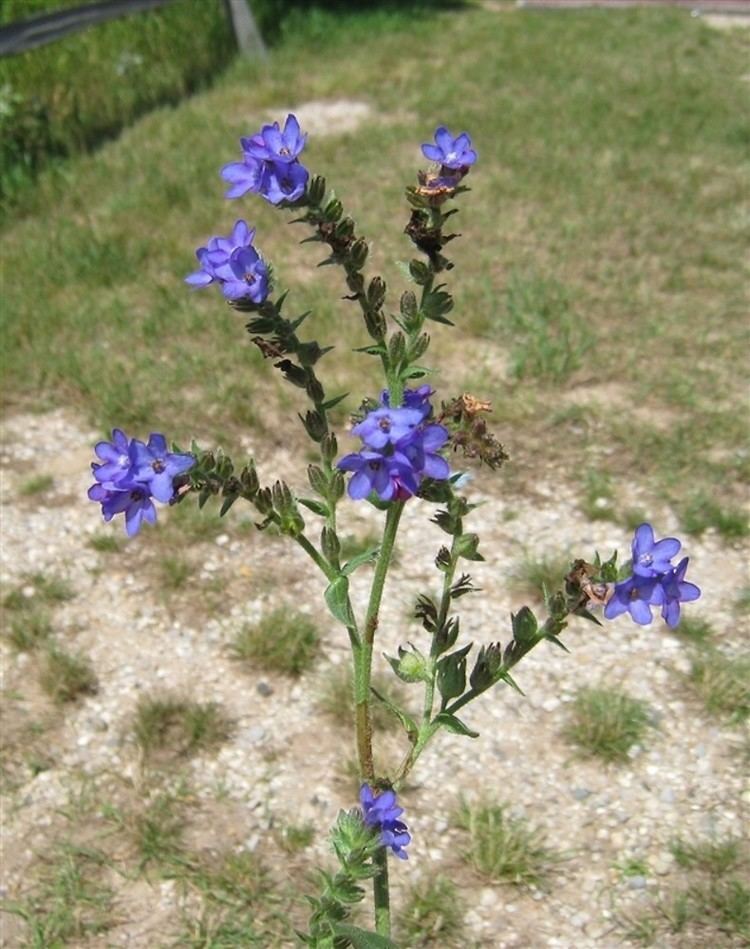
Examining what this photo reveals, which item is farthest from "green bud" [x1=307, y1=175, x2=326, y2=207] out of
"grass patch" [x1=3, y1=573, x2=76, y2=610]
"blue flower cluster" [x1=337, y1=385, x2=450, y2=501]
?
"grass patch" [x1=3, y1=573, x2=76, y2=610]

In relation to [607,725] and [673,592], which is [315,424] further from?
[607,725]

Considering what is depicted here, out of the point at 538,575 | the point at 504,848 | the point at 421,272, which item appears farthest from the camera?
the point at 538,575

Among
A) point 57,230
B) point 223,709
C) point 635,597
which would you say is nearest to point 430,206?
point 635,597

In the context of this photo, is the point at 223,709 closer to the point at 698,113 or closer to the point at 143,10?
the point at 698,113

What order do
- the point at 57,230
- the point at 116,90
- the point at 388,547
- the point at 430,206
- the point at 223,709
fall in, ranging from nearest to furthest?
the point at 430,206 < the point at 388,547 < the point at 223,709 < the point at 57,230 < the point at 116,90

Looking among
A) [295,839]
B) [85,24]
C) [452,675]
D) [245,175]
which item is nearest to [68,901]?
[295,839]

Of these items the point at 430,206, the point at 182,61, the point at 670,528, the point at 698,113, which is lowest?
the point at 430,206

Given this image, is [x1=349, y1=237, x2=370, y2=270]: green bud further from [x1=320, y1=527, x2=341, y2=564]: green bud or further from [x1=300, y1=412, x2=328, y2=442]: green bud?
[x1=320, y1=527, x2=341, y2=564]: green bud
